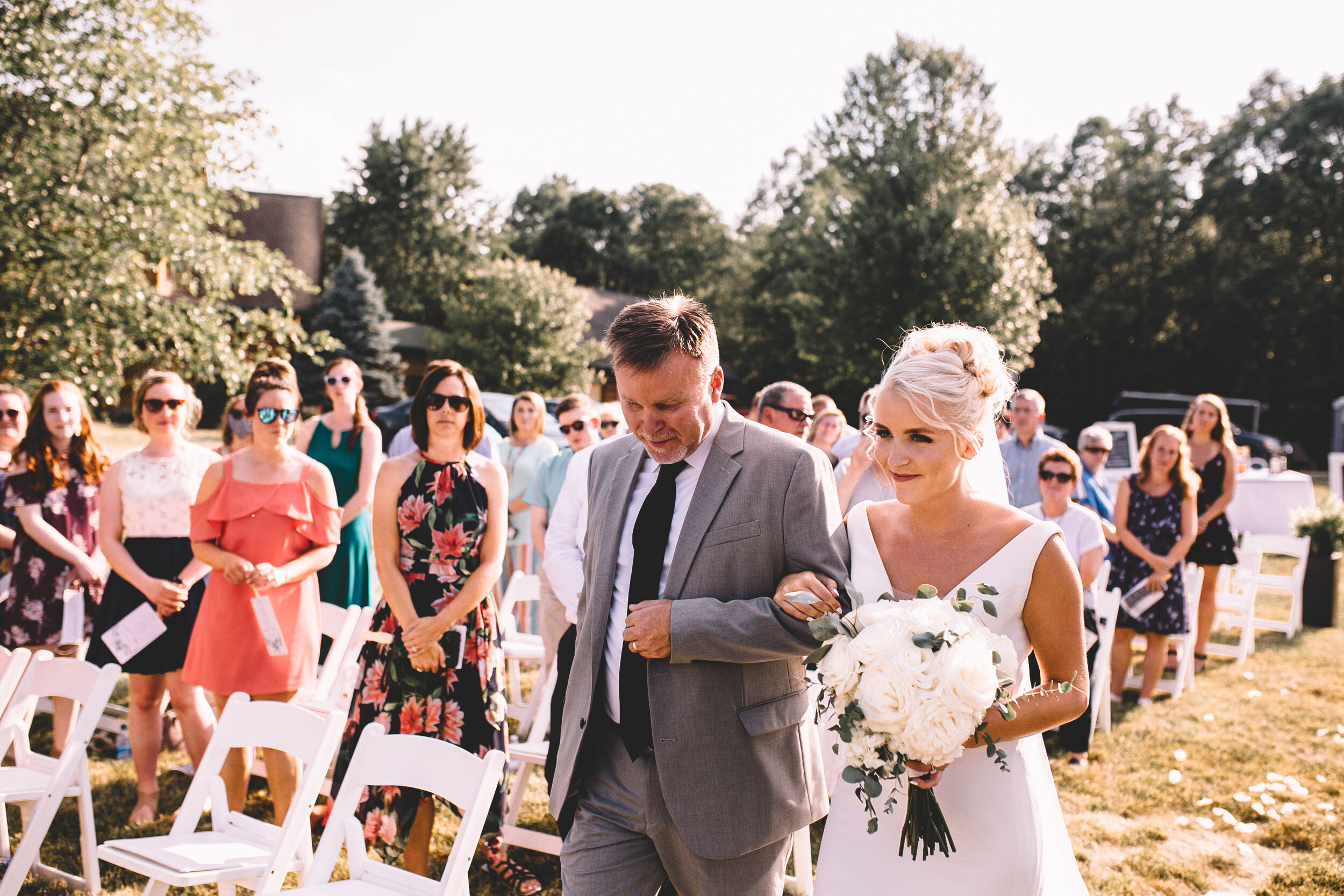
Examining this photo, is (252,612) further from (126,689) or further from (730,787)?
(126,689)

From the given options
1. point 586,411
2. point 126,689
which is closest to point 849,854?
point 586,411

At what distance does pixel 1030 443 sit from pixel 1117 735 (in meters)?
2.40

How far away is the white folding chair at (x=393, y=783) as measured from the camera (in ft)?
9.17

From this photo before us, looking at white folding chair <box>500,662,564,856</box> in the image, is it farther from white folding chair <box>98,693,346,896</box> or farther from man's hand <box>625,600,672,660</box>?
man's hand <box>625,600,672,660</box>

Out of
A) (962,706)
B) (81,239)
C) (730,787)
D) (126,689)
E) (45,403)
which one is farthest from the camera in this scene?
(81,239)

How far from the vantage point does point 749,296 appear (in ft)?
137

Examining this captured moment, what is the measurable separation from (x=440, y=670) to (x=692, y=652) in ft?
6.61

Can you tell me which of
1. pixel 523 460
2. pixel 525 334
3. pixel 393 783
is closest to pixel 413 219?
pixel 525 334

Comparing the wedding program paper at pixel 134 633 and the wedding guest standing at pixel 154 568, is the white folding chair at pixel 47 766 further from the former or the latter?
the wedding guest standing at pixel 154 568

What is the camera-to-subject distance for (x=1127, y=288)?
3650 centimetres

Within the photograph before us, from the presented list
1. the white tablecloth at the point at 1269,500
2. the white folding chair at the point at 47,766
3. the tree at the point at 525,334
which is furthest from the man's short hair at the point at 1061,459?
the tree at the point at 525,334

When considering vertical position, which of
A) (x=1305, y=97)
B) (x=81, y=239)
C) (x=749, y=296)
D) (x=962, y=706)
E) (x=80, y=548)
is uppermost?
(x=1305, y=97)

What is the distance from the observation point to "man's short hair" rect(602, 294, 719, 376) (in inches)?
83.6

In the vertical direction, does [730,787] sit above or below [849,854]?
above
